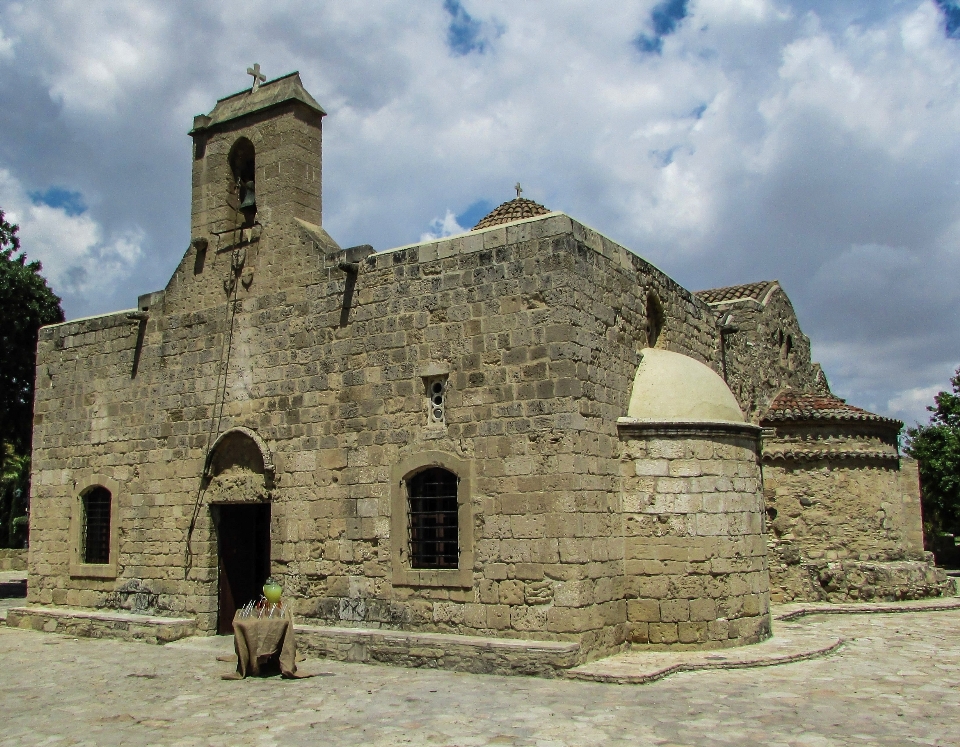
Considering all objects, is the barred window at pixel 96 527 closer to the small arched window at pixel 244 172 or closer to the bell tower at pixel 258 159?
the bell tower at pixel 258 159

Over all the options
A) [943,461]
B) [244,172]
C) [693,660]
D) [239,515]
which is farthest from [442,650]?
[943,461]

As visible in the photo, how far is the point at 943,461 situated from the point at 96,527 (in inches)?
872

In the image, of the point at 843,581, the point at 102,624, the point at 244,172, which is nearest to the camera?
the point at 102,624

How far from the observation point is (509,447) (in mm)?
9422

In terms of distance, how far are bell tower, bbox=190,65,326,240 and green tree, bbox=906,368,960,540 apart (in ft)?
64.9

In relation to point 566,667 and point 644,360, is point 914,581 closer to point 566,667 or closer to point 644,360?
point 644,360

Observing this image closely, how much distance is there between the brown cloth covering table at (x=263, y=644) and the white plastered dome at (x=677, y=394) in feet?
14.3

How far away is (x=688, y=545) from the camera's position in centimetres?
973

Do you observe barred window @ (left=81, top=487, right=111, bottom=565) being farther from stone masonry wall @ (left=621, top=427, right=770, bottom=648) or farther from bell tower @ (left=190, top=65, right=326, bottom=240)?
stone masonry wall @ (left=621, top=427, right=770, bottom=648)

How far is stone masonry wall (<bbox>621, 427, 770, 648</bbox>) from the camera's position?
9641 mm

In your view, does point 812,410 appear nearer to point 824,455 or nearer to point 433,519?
point 824,455

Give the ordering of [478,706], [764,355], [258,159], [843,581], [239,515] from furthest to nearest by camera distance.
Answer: [764,355] < [843,581] < [239,515] < [258,159] < [478,706]

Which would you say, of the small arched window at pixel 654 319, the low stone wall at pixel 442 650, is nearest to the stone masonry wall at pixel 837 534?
the small arched window at pixel 654 319

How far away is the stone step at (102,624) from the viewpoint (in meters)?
11.6
